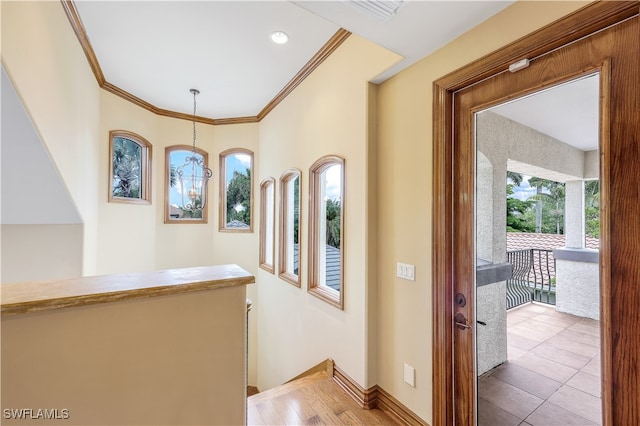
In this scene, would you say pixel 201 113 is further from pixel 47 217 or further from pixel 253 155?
pixel 47 217

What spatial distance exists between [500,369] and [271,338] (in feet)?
10.6

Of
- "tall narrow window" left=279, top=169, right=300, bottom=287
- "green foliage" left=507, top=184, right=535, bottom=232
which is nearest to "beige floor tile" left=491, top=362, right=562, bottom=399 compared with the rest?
"green foliage" left=507, top=184, right=535, bottom=232

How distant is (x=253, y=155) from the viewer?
497 centimetres

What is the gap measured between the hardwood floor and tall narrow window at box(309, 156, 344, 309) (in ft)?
2.53

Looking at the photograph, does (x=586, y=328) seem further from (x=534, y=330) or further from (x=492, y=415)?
(x=492, y=415)

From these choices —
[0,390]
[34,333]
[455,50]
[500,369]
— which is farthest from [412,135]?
[0,390]

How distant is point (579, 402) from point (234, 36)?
3484 mm

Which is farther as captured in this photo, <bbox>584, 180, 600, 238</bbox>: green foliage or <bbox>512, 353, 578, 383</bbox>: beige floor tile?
<bbox>512, 353, 578, 383</bbox>: beige floor tile

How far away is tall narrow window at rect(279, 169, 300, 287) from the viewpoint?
374 cm

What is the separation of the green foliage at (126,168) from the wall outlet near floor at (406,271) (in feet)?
12.8

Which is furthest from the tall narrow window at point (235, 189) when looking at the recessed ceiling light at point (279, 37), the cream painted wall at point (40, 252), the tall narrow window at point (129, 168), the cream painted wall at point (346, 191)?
the recessed ceiling light at point (279, 37)

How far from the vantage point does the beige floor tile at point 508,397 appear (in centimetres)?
159

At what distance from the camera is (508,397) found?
1659mm

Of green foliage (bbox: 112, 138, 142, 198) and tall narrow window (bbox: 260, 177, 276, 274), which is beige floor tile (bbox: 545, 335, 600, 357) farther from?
green foliage (bbox: 112, 138, 142, 198)
